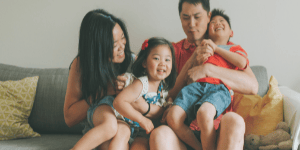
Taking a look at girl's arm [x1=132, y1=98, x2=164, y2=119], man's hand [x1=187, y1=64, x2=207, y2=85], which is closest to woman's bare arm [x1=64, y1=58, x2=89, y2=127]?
girl's arm [x1=132, y1=98, x2=164, y2=119]

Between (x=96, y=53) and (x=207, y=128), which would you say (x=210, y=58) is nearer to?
(x=207, y=128)

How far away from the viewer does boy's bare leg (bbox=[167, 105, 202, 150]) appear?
1.13m

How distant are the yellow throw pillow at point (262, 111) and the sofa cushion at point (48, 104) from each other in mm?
1253

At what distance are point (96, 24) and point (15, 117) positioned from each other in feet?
3.24

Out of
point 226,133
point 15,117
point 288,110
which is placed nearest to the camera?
point 226,133

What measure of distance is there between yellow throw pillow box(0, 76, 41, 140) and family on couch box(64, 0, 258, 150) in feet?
1.70

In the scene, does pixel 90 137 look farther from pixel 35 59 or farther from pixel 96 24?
pixel 35 59

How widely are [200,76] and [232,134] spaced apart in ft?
1.45

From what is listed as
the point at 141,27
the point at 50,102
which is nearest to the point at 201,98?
the point at 141,27

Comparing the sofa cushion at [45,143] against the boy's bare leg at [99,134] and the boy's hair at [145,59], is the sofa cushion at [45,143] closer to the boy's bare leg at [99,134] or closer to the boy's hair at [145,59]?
the boy's bare leg at [99,134]

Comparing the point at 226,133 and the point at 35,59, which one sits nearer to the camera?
the point at 226,133

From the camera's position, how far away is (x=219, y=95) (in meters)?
1.18

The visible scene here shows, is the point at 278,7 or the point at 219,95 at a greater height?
the point at 278,7

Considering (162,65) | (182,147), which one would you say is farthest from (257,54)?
(182,147)
